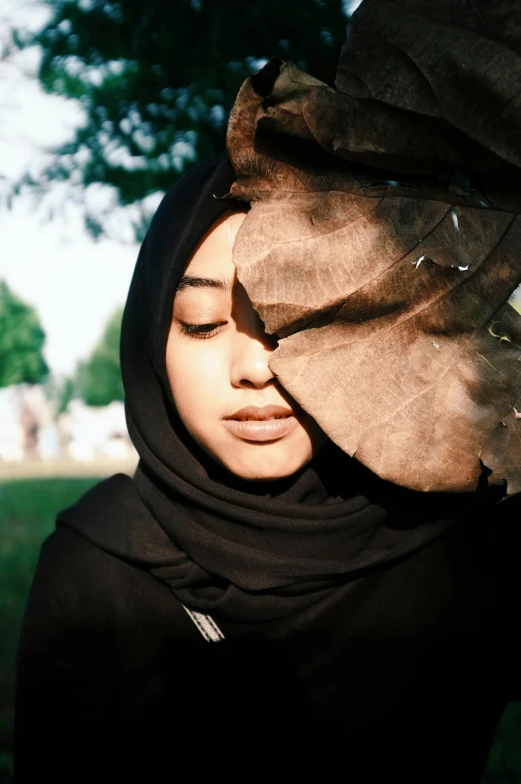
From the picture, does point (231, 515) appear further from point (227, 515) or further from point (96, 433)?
point (96, 433)

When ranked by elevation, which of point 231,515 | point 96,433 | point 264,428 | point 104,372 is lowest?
point 231,515

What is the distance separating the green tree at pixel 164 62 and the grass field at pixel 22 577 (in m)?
2.80

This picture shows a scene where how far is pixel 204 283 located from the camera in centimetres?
149

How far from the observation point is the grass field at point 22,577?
318 centimetres

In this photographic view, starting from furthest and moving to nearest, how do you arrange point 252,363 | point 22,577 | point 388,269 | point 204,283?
point 22,577
point 204,283
point 252,363
point 388,269

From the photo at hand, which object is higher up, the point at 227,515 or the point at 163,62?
the point at 163,62

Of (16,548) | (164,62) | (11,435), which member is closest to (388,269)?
(164,62)

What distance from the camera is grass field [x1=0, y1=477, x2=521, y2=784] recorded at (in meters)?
3.18

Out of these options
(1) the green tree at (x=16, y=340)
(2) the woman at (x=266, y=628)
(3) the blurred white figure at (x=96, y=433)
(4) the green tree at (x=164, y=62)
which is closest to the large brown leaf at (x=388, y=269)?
(2) the woman at (x=266, y=628)

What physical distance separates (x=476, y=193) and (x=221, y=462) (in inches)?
29.3

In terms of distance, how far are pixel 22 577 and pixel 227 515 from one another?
5379mm

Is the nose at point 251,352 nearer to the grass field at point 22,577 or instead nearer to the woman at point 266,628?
the woman at point 266,628

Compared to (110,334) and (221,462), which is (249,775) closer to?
(221,462)

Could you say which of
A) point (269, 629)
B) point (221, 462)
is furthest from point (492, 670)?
point (221, 462)
